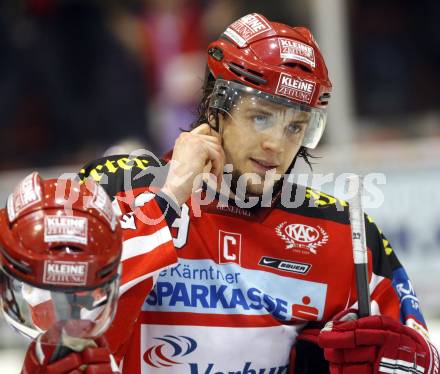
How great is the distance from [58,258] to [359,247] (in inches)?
32.0

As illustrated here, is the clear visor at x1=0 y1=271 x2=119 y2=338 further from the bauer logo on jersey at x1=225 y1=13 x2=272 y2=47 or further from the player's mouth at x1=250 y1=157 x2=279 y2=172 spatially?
the bauer logo on jersey at x1=225 y1=13 x2=272 y2=47

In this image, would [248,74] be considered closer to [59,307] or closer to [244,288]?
[244,288]

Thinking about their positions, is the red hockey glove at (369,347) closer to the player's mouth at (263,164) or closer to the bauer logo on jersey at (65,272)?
the player's mouth at (263,164)

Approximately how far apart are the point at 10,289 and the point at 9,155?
4.09 metres

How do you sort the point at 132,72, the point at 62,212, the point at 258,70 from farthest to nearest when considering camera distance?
the point at 132,72
the point at 258,70
the point at 62,212

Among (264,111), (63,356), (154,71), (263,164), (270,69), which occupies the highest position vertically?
(270,69)

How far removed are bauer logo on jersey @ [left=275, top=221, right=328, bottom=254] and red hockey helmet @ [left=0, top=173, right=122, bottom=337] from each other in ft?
2.40

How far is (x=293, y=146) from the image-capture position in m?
2.68

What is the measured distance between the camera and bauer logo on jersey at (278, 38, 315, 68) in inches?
102

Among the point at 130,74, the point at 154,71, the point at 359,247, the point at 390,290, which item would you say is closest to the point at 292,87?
the point at 359,247

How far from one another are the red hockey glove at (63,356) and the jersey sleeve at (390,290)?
0.87 m

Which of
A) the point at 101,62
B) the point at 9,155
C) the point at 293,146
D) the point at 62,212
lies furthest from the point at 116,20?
the point at 62,212

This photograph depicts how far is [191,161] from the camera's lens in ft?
8.23

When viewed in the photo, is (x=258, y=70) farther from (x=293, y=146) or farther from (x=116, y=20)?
(x=116, y=20)
